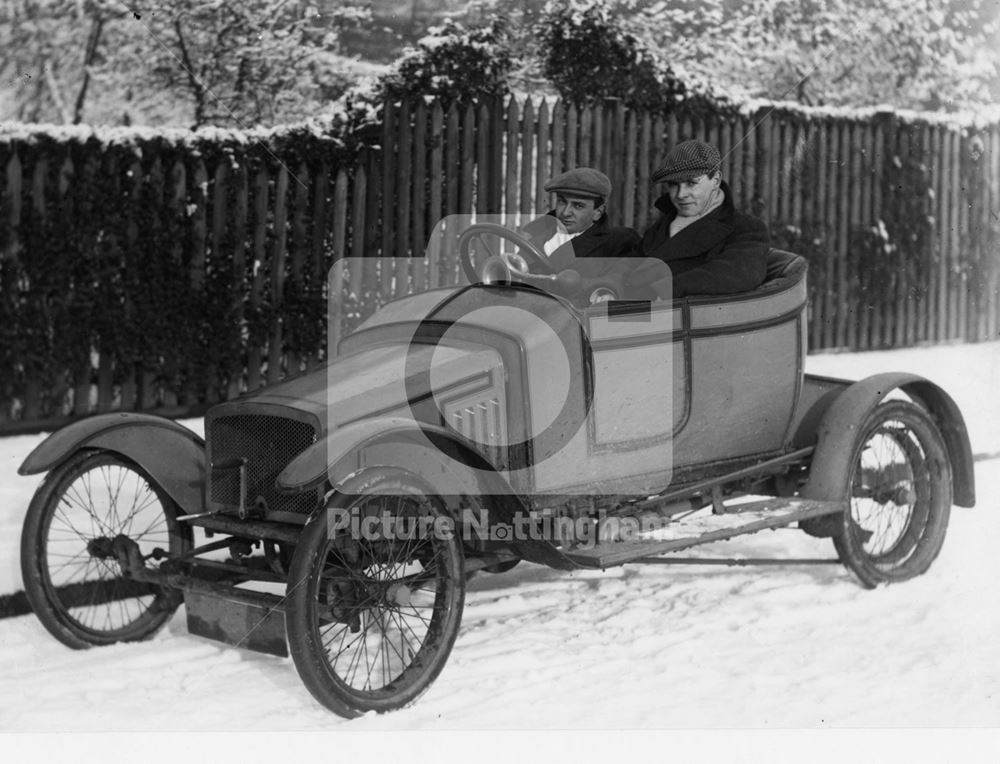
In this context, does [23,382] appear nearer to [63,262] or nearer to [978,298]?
[63,262]

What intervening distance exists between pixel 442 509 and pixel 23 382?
4704mm

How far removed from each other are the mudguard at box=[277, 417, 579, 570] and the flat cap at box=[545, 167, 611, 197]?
5.83ft

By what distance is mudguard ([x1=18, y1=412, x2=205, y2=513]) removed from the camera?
3.99 m

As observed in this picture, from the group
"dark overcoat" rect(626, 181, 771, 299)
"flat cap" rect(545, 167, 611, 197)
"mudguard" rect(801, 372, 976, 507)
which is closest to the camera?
"dark overcoat" rect(626, 181, 771, 299)

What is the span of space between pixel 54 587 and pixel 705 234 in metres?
2.83

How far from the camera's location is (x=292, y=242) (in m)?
8.16

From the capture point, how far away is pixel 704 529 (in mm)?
4527

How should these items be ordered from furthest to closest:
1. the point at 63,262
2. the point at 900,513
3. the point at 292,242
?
the point at 292,242, the point at 63,262, the point at 900,513

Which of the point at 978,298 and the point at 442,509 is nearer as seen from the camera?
the point at 442,509

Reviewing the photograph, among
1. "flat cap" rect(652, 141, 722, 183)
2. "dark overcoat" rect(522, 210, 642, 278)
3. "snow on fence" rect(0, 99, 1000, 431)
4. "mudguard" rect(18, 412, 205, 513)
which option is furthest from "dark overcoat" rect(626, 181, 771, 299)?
"snow on fence" rect(0, 99, 1000, 431)

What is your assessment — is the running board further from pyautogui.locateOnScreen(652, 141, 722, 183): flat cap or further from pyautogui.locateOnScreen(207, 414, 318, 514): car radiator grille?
pyautogui.locateOnScreen(652, 141, 722, 183): flat cap

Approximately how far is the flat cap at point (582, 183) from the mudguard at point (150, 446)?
2011mm

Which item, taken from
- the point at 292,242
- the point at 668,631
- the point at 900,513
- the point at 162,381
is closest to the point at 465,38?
the point at 292,242

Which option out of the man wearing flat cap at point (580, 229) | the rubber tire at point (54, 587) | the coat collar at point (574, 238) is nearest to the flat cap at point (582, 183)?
the man wearing flat cap at point (580, 229)
